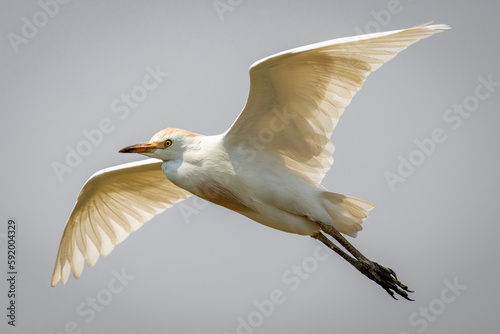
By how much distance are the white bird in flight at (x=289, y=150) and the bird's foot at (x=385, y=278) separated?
13 millimetres

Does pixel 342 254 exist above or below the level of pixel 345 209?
below

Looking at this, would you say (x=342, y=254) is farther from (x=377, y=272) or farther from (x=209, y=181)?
(x=209, y=181)

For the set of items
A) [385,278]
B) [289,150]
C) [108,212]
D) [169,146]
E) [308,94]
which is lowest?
[385,278]

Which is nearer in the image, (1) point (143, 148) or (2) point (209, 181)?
(2) point (209, 181)

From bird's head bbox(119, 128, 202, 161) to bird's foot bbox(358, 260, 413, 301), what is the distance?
2756mm

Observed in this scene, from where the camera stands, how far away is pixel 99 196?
12.3 metres

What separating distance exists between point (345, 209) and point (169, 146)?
7.80 ft

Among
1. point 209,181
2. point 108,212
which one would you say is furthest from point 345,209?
point 108,212

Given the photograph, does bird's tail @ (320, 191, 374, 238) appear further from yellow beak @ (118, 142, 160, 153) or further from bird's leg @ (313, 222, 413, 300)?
yellow beak @ (118, 142, 160, 153)

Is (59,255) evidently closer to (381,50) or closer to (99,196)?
(99,196)

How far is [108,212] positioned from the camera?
12438 millimetres

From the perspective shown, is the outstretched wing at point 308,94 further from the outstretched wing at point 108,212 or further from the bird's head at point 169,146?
the outstretched wing at point 108,212

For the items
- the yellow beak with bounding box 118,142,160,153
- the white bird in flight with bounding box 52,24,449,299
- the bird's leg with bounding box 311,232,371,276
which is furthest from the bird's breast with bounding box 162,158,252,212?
the bird's leg with bounding box 311,232,371,276

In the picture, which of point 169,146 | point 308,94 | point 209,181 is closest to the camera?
point 308,94
